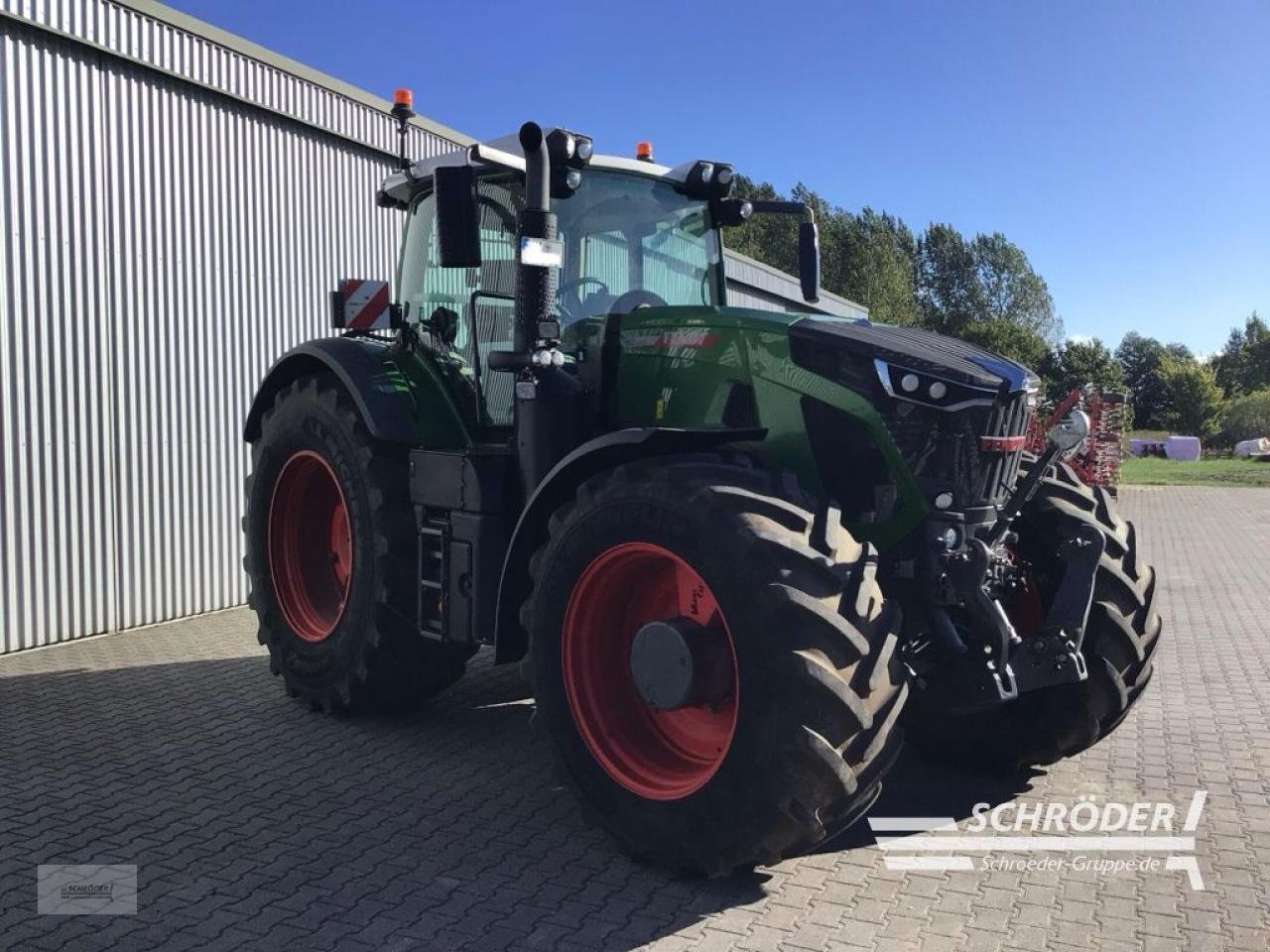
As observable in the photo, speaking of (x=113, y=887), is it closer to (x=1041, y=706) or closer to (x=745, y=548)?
(x=745, y=548)

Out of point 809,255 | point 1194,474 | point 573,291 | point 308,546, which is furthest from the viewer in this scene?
point 1194,474


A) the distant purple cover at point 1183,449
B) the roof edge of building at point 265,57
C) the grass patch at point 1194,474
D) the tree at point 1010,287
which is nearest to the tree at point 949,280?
the tree at point 1010,287

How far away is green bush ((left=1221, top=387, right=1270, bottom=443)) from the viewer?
5441cm

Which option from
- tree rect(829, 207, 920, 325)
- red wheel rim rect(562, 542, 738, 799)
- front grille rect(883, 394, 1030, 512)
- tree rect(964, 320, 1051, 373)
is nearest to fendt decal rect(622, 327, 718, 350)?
front grille rect(883, 394, 1030, 512)

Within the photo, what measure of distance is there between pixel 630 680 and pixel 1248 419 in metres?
60.0

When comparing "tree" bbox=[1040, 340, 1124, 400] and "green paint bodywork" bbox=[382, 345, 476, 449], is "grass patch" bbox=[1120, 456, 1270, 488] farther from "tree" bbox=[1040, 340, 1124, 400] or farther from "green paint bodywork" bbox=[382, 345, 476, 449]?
"green paint bodywork" bbox=[382, 345, 476, 449]

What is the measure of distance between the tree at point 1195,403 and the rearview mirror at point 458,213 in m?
63.3

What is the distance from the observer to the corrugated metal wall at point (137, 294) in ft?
23.2

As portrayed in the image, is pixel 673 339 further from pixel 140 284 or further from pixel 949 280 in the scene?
→ pixel 949 280

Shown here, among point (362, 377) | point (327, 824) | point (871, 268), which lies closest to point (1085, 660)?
point (327, 824)

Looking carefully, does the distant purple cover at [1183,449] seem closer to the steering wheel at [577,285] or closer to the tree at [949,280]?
the tree at [949,280]

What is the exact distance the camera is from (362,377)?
5422 mm

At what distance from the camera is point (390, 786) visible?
4.70m

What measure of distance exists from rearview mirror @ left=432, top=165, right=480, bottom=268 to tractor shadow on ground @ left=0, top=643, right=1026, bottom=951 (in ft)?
7.38
